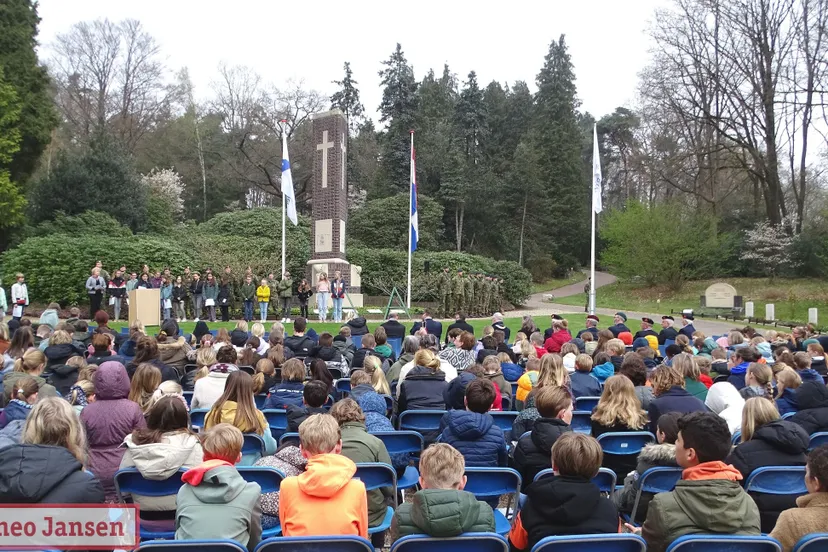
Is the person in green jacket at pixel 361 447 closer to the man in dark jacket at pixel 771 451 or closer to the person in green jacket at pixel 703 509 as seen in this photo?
the person in green jacket at pixel 703 509

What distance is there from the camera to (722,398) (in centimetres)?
570

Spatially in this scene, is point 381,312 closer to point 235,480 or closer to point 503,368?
point 503,368

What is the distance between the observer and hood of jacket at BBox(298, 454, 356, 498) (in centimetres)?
297

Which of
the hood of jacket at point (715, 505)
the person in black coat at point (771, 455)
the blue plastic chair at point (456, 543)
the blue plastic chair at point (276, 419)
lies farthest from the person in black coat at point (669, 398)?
the blue plastic chair at point (276, 419)

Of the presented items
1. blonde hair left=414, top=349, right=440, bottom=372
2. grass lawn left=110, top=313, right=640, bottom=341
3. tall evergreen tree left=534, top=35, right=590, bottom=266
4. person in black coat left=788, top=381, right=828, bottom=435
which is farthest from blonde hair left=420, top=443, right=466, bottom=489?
tall evergreen tree left=534, top=35, right=590, bottom=266

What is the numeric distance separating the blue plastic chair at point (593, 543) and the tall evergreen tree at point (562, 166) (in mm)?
45217

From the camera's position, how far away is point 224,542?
8.58 feet

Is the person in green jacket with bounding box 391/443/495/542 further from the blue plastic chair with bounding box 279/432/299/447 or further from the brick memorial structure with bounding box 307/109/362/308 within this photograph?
the brick memorial structure with bounding box 307/109/362/308

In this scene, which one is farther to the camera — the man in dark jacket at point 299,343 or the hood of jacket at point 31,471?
the man in dark jacket at point 299,343

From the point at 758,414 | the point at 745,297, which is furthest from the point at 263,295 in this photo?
the point at 745,297

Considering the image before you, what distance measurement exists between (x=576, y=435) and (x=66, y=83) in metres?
46.5

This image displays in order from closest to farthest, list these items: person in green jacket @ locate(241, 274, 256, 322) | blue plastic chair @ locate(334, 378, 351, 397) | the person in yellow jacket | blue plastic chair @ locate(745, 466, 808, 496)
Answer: blue plastic chair @ locate(745, 466, 808, 496)
blue plastic chair @ locate(334, 378, 351, 397)
the person in yellow jacket
person in green jacket @ locate(241, 274, 256, 322)

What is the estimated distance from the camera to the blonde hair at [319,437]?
321 centimetres

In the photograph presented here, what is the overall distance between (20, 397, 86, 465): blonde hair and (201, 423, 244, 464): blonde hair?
70 cm
